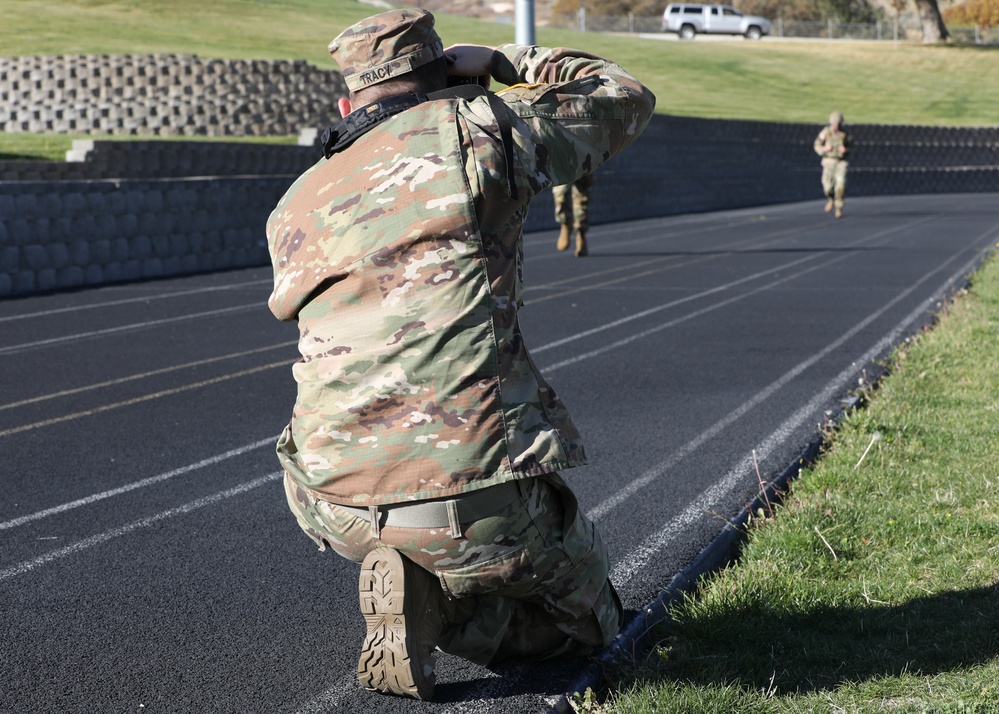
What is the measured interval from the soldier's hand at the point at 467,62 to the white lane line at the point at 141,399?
518cm

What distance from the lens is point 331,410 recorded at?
3166mm

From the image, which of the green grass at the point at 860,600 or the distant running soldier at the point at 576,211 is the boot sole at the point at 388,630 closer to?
the green grass at the point at 860,600

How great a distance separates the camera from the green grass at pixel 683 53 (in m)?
52.7

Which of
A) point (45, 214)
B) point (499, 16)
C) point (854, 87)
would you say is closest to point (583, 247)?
point (45, 214)

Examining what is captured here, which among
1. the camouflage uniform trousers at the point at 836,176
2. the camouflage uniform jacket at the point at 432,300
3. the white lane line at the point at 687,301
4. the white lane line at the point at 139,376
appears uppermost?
the camouflage uniform jacket at the point at 432,300

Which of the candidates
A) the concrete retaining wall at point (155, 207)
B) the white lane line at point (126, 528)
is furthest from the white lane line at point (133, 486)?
the concrete retaining wall at point (155, 207)

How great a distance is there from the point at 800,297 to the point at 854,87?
176ft

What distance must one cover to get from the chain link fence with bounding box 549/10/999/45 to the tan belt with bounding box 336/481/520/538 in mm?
80663

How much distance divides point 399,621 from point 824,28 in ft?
277

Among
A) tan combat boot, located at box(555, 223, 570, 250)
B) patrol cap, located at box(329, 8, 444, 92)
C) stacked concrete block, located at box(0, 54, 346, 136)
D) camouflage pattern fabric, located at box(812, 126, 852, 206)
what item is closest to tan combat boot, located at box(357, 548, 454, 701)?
patrol cap, located at box(329, 8, 444, 92)

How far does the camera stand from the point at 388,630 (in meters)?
3.14

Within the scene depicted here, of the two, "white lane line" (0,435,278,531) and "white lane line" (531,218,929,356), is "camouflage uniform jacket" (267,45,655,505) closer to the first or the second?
"white lane line" (0,435,278,531)

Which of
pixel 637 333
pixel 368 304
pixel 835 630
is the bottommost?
pixel 637 333

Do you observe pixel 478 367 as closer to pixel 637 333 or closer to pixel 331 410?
pixel 331 410
